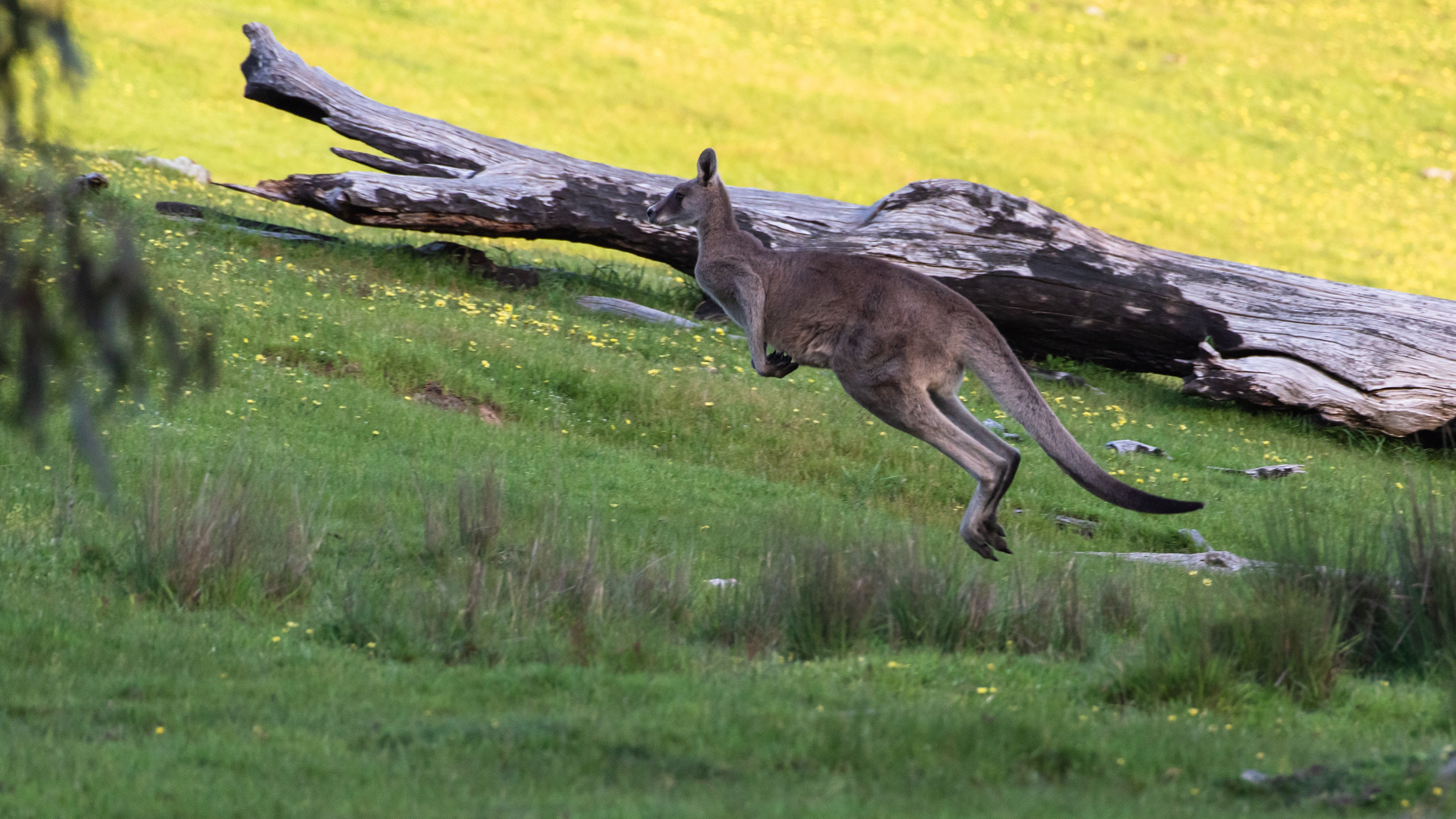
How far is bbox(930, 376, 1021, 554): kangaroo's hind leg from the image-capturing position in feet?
29.2

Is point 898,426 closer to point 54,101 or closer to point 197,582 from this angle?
point 197,582

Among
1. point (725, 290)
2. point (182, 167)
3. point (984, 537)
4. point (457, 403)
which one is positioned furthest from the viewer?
point (182, 167)

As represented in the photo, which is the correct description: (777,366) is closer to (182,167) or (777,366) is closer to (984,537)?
(984,537)

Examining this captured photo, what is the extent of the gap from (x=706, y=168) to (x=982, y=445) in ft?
11.1

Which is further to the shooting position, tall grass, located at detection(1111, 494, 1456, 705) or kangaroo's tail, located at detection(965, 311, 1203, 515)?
kangaroo's tail, located at detection(965, 311, 1203, 515)

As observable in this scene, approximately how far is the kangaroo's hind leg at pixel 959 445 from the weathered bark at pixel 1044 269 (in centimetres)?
587

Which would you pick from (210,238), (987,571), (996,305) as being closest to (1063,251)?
(996,305)

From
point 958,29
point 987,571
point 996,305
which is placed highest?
point 958,29

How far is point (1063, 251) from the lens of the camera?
15359 millimetres

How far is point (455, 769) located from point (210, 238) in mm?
12371

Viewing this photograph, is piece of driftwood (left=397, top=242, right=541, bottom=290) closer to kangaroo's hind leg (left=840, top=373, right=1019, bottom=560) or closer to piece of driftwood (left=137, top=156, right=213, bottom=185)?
piece of driftwood (left=137, top=156, right=213, bottom=185)

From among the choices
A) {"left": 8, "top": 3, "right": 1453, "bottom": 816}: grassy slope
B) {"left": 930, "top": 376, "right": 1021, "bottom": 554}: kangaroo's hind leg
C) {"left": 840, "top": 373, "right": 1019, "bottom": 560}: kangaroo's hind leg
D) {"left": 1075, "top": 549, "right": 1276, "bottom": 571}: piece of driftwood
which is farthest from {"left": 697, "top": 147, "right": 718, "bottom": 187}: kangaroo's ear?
{"left": 1075, "top": 549, "right": 1276, "bottom": 571}: piece of driftwood

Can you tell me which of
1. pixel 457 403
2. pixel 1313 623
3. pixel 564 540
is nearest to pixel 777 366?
pixel 564 540

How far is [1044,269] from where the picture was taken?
15164mm
